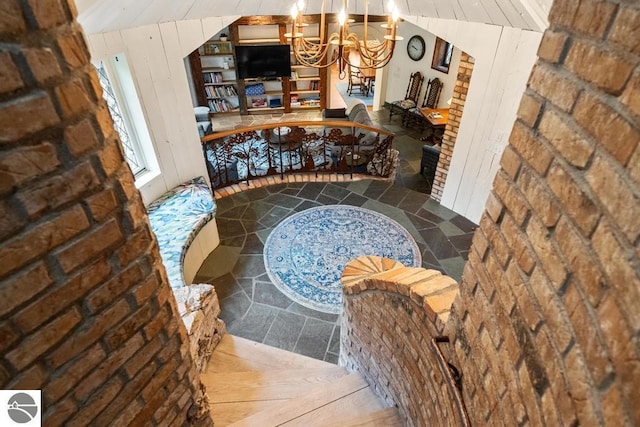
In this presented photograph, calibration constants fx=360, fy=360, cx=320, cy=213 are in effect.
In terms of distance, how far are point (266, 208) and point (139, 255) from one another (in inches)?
165

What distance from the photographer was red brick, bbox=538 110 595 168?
0.62m

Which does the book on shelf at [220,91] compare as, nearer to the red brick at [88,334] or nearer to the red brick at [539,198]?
the red brick at [88,334]

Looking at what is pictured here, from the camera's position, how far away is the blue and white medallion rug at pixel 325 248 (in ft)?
12.8

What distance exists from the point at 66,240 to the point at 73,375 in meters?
0.33

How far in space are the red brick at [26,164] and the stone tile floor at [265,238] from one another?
300cm

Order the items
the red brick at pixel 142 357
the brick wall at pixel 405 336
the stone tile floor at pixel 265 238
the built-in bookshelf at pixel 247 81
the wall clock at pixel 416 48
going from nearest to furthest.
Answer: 1. the red brick at pixel 142 357
2. the brick wall at pixel 405 336
3. the stone tile floor at pixel 265 238
4. the built-in bookshelf at pixel 247 81
5. the wall clock at pixel 416 48

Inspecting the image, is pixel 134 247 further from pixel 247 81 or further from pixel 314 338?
pixel 247 81

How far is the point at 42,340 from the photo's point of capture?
71cm

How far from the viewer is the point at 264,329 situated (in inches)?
137

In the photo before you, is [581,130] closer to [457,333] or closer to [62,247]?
[457,333]

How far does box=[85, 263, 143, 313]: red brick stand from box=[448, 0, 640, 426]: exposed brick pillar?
0.92 metres

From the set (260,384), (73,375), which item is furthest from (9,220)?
(260,384)

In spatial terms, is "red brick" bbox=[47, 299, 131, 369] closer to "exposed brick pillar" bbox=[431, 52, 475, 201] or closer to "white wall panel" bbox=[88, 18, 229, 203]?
"white wall panel" bbox=[88, 18, 229, 203]

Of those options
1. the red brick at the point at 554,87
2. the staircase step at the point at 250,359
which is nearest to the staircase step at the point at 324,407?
the staircase step at the point at 250,359
